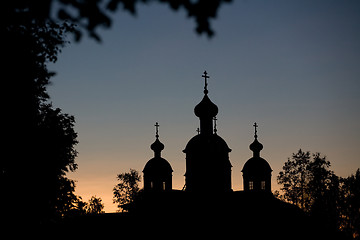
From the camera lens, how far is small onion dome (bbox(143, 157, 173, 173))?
42875 mm

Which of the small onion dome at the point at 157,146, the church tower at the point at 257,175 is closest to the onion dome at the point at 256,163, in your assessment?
the church tower at the point at 257,175

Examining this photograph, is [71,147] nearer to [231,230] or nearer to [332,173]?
[231,230]

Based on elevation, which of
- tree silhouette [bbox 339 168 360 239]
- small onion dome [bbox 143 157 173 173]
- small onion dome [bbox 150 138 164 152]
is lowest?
tree silhouette [bbox 339 168 360 239]

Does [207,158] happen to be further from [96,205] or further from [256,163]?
[96,205]

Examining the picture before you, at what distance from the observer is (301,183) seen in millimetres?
48375

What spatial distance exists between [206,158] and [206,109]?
3.44 metres

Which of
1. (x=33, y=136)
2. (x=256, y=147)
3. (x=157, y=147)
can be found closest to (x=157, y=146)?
(x=157, y=147)

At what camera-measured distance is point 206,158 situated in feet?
107

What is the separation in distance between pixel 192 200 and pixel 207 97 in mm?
9573

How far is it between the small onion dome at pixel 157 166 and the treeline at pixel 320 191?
1243 centimetres

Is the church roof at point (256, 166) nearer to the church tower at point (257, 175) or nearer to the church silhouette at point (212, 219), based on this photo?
the church tower at point (257, 175)

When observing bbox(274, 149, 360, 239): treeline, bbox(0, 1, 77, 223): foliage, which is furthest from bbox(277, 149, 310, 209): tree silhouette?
bbox(0, 1, 77, 223): foliage

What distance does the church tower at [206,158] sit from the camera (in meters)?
32.6

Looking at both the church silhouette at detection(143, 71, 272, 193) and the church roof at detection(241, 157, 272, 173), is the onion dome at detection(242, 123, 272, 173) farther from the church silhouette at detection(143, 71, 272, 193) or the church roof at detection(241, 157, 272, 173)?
the church silhouette at detection(143, 71, 272, 193)
